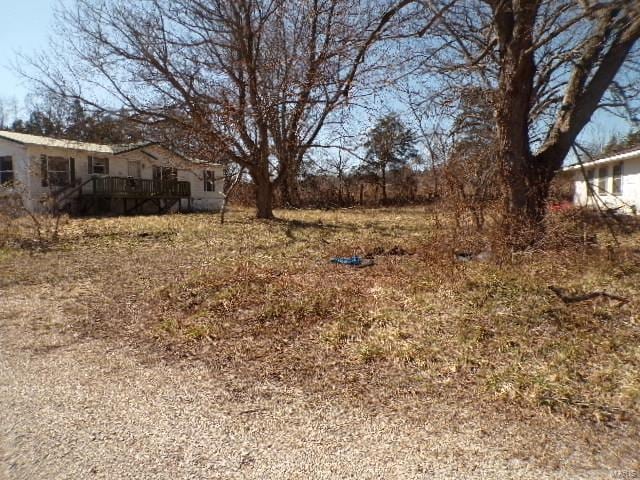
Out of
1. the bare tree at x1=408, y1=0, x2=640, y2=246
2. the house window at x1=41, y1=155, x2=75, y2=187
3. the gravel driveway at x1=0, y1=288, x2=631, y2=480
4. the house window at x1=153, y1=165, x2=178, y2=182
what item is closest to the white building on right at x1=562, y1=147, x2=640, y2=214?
the bare tree at x1=408, y1=0, x2=640, y2=246

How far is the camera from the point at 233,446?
243 cm

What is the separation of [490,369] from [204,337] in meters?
2.57

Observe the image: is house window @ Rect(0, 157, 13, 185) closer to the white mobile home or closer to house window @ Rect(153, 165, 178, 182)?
the white mobile home

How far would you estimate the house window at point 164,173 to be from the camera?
2428 cm

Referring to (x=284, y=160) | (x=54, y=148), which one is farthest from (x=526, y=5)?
(x=54, y=148)

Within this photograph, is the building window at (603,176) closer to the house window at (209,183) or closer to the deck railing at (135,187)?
the house window at (209,183)

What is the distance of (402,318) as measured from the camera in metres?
4.39

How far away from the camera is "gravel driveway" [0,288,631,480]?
221cm

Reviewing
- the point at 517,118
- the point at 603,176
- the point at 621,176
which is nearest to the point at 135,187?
the point at 517,118

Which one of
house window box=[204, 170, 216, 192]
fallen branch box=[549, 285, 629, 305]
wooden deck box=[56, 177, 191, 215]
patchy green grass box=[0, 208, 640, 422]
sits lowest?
patchy green grass box=[0, 208, 640, 422]

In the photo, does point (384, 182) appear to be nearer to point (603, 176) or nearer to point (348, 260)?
point (603, 176)

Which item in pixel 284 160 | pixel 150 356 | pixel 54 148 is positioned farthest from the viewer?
pixel 54 148

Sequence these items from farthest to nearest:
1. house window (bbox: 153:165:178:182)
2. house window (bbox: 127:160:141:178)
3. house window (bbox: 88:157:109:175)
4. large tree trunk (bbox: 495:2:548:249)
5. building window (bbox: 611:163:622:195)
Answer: house window (bbox: 153:165:178:182) → house window (bbox: 127:160:141:178) → house window (bbox: 88:157:109:175) → building window (bbox: 611:163:622:195) → large tree trunk (bbox: 495:2:548:249)

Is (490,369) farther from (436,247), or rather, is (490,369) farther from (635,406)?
(436,247)
